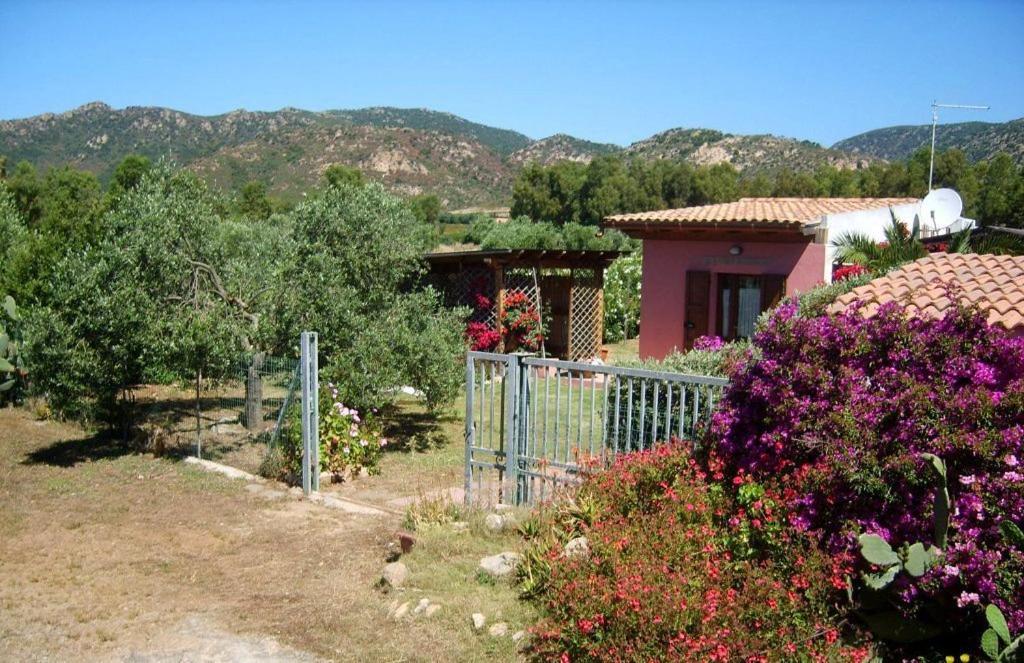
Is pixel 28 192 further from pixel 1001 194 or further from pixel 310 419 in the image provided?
pixel 1001 194

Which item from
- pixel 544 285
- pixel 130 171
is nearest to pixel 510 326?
pixel 544 285

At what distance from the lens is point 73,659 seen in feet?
18.0

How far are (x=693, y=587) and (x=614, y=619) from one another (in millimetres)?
558

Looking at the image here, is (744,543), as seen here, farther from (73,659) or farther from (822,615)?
(73,659)

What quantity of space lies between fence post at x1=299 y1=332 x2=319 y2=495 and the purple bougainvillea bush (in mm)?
4858

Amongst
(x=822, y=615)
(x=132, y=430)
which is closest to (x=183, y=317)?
(x=132, y=430)

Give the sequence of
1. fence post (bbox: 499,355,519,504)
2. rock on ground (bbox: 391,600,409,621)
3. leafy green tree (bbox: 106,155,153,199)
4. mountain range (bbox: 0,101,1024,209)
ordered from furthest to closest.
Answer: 1. mountain range (bbox: 0,101,1024,209)
2. leafy green tree (bbox: 106,155,153,199)
3. fence post (bbox: 499,355,519,504)
4. rock on ground (bbox: 391,600,409,621)

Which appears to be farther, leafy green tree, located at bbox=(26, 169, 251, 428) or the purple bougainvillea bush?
leafy green tree, located at bbox=(26, 169, 251, 428)

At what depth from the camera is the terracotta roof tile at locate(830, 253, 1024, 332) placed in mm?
6387

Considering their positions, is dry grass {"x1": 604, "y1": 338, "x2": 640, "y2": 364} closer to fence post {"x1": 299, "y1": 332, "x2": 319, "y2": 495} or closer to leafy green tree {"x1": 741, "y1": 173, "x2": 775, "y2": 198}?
fence post {"x1": 299, "y1": 332, "x2": 319, "y2": 495}

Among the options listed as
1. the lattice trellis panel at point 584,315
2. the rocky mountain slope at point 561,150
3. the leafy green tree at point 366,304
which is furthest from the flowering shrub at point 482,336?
the rocky mountain slope at point 561,150

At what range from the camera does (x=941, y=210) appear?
18.5 m

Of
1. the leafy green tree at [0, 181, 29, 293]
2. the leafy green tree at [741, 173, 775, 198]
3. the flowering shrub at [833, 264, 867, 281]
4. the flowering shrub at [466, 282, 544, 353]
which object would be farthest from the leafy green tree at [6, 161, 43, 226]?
the leafy green tree at [741, 173, 775, 198]

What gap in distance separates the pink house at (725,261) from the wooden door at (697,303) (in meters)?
0.02
